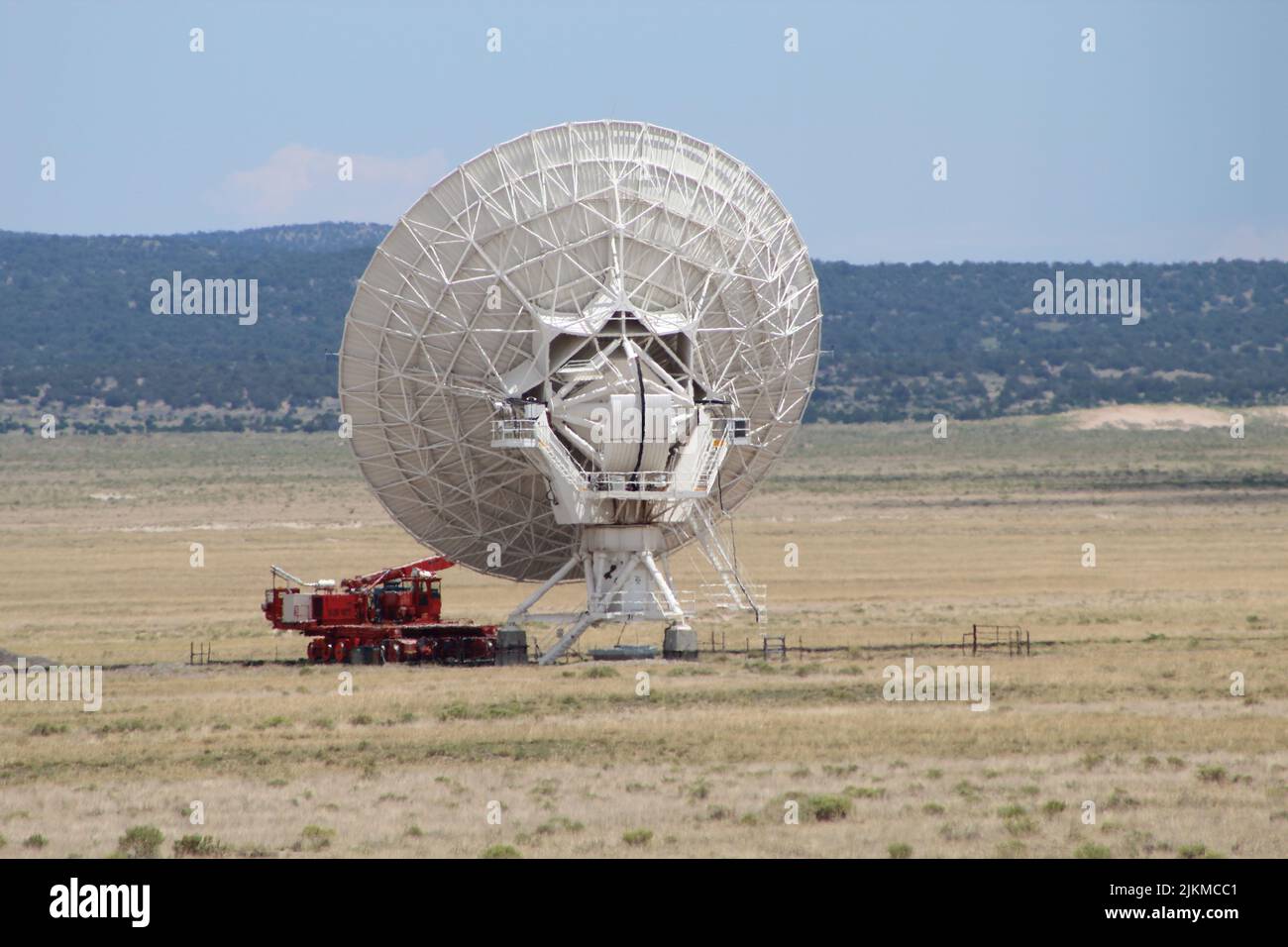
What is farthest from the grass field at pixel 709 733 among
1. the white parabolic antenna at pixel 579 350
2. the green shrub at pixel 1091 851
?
the white parabolic antenna at pixel 579 350

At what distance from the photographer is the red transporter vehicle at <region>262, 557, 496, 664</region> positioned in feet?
193

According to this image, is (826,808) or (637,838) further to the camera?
(826,808)

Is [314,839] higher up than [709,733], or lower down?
lower down

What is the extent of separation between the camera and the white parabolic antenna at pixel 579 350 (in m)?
55.4

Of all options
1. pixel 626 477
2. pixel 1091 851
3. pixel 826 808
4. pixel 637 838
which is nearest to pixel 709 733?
pixel 826 808

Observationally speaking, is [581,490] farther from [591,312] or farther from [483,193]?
[483,193]

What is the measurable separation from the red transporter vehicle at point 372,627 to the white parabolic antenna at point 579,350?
199cm

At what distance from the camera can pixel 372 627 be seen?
195 feet

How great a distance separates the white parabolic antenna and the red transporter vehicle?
1.99 meters

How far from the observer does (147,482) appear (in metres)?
178

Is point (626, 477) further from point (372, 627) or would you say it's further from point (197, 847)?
point (197, 847)

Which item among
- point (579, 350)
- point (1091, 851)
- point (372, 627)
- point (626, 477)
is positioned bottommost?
A: point (1091, 851)

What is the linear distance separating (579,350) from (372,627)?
10063 millimetres

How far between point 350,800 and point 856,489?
414ft
